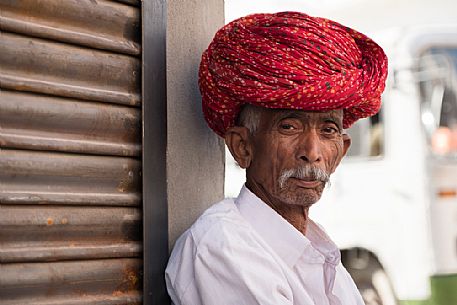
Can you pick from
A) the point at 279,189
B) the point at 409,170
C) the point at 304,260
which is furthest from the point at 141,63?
the point at 409,170

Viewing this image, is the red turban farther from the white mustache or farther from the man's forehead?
the white mustache

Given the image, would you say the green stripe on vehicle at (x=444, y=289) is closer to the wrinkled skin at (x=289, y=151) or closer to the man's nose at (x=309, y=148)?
the wrinkled skin at (x=289, y=151)

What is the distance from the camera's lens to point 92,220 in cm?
217

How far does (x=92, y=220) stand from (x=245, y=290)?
466 mm

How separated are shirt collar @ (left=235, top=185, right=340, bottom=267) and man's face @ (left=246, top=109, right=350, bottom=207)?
7cm

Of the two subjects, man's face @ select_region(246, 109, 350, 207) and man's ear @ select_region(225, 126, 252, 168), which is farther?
man's ear @ select_region(225, 126, 252, 168)

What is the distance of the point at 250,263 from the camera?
2.25 metres

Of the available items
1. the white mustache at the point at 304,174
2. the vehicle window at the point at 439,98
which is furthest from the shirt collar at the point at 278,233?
the vehicle window at the point at 439,98

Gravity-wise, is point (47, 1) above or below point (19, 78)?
above

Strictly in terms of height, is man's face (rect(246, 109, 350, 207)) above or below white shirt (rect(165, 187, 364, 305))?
above

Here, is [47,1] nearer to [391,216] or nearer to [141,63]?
[141,63]

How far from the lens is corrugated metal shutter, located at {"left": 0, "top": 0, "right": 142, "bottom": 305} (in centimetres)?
196

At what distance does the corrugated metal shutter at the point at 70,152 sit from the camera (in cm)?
196

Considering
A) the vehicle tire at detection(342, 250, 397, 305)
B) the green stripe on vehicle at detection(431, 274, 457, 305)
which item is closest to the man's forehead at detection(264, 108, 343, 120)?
the green stripe on vehicle at detection(431, 274, 457, 305)
